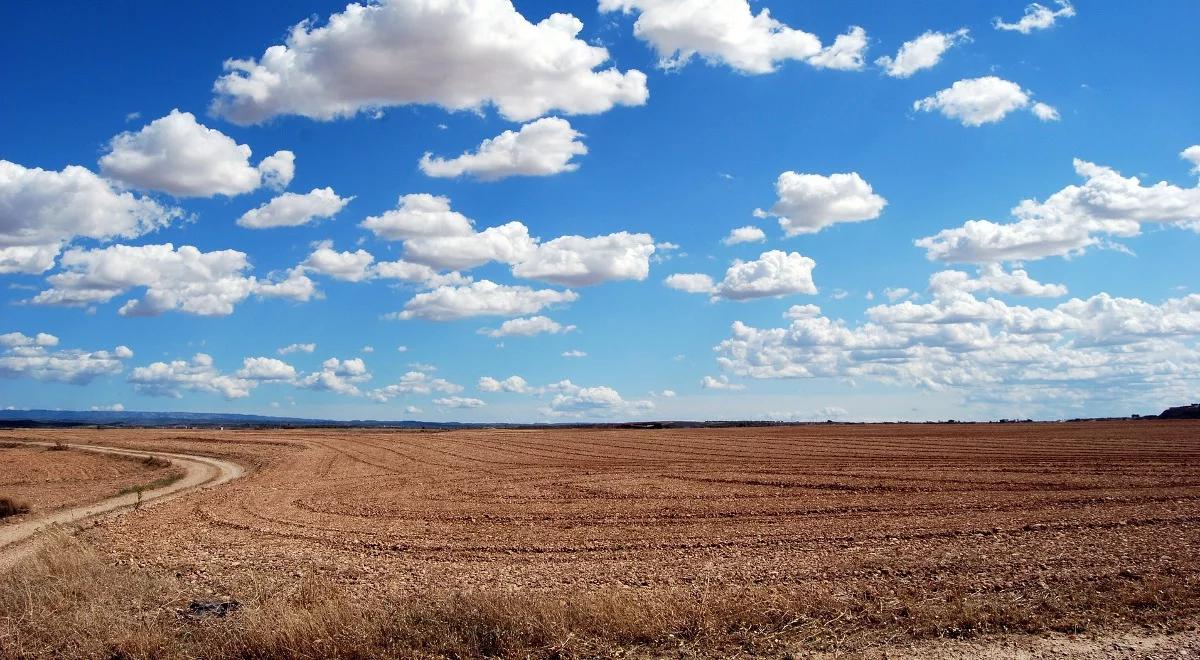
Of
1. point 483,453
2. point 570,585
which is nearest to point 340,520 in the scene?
point 570,585

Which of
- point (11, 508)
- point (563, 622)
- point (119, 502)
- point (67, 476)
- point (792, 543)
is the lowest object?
point (67, 476)

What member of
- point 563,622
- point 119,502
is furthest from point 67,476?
point 563,622

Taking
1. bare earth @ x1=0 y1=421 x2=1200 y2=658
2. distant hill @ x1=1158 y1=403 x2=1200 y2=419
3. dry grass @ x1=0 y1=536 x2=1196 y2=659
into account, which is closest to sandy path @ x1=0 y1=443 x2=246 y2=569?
bare earth @ x1=0 y1=421 x2=1200 y2=658

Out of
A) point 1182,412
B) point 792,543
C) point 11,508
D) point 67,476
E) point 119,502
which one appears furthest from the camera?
point 1182,412

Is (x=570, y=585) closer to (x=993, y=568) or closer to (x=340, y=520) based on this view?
(x=993, y=568)

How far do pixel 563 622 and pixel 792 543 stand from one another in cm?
854

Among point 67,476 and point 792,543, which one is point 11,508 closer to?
point 67,476

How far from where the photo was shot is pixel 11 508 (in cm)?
2670

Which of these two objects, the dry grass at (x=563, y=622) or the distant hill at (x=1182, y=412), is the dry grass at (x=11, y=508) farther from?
the distant hill at (x=1182, y=412)

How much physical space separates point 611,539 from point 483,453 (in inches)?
1550

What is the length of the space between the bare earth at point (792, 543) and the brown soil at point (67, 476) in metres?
4.51

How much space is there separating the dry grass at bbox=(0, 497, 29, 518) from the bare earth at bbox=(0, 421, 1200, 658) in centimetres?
425

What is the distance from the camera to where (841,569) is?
14.3 m

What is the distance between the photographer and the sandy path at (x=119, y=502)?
2041cm
